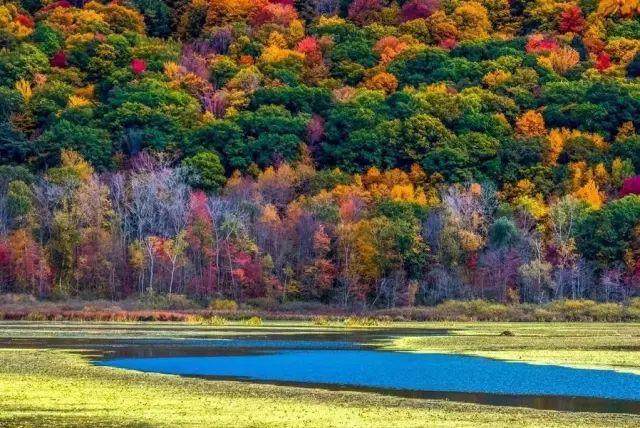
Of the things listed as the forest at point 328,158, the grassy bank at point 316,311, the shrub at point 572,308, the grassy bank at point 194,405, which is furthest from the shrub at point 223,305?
the grassy bank at point 194,405

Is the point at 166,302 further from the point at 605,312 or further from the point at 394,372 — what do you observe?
the point at 394,372

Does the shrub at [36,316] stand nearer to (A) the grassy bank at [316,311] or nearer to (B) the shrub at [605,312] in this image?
(A) the grassy bank at [316,311]

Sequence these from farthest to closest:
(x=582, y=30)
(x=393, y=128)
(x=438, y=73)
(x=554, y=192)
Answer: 1. (x=582, y=30)
2. (x=438, y=73)
3. (x=393, y=128)
4. (x=554, y=192)

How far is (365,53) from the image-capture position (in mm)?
185750

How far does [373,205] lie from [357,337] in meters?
51.3

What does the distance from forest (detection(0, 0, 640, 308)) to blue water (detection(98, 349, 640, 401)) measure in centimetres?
5337

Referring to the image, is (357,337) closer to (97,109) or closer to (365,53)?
(97,109)

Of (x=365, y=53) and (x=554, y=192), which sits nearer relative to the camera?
(x=554, y=192)

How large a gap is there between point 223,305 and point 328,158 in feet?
151

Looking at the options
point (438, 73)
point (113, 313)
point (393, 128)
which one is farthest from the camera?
point (438, 73)

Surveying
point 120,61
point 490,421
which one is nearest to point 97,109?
point 120,61

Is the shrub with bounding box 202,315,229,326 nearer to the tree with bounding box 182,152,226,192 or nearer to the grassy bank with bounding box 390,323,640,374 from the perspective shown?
the grassy bank with bounding box 390,323,640,374

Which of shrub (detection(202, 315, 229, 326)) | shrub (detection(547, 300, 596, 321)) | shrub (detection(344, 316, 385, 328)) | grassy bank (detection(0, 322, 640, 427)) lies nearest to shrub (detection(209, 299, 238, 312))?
shrub (detection(202, 315, 229, 326))

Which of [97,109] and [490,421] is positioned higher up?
[97,109]
